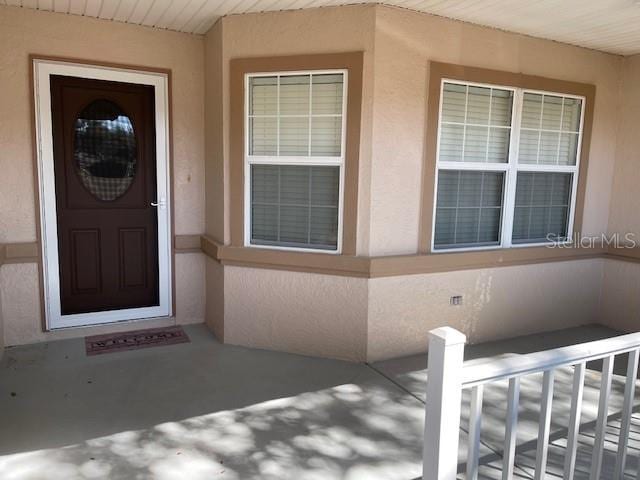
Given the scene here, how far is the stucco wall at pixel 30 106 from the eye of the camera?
377 cm

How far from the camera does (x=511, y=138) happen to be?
429 centimetres

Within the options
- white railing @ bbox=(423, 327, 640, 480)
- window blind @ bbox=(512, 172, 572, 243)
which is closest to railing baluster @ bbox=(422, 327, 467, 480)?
white railing @ bbox=(423, 327, 640, 480)

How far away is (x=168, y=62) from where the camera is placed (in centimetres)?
425

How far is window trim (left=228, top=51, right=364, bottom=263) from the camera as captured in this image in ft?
12.0

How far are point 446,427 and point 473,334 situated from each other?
→ 2.90 metres

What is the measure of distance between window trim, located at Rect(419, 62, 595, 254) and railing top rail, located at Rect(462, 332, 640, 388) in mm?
2163

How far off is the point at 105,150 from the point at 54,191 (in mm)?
541

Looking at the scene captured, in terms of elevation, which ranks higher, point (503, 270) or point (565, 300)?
point (503, 270)

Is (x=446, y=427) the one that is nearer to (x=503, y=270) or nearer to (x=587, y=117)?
(x=503, y=270)

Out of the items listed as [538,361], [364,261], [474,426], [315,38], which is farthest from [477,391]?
[315,38]

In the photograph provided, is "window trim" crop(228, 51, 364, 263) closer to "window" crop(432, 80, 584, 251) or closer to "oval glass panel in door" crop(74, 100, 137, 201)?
"window" crop(432, 80, 584, 251)

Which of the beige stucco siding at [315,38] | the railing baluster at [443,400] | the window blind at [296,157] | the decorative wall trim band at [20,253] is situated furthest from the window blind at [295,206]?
the railing baluster at [443,400]

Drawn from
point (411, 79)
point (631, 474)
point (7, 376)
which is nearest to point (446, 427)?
point (631, 474)

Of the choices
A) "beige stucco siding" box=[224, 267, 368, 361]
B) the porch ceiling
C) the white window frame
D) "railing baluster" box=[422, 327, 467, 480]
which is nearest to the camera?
"railing baluster" box=[422, 327, 467, 480]
